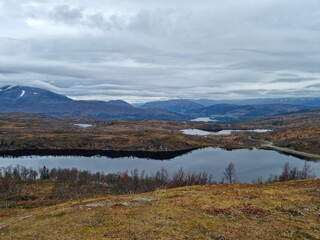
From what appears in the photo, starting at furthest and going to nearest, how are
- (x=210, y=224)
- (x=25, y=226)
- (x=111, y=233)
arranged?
(x=25, y=226) < (x=210, y=224) < (x=111, y=233)

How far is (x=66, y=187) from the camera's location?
156750 millimetres

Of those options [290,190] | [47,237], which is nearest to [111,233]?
[47,237]

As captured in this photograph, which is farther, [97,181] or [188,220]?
[97,181]

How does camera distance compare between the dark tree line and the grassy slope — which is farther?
the dark tree line

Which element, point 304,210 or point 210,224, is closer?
point 210,224

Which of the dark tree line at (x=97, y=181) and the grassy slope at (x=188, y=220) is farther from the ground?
the grassy slope at (x=188, y=220)

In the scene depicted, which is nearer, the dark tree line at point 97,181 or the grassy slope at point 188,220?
the grassy slope at point 188,220

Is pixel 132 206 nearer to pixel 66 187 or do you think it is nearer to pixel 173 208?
pixel 173 208

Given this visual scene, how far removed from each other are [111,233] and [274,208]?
66.3ft

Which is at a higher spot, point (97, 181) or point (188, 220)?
point (188, 220)

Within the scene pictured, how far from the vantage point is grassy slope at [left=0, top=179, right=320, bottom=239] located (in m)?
29.7

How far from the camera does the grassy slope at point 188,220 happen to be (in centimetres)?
2967

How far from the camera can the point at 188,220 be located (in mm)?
32719

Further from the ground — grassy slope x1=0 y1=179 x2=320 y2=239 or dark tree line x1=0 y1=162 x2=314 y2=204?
grassy slope x1=0 y1=179 x2=320 y2=239
